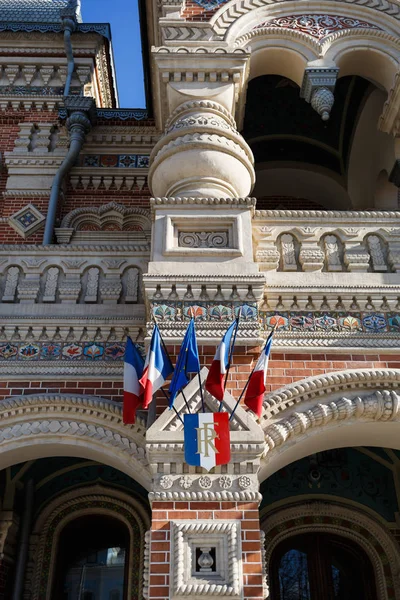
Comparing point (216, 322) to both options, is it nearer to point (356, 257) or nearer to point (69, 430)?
point (69, 430)

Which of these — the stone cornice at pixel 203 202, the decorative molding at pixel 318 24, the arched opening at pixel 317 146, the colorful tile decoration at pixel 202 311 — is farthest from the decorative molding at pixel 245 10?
the colorful tile decoration at pixel 202 311

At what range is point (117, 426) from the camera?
5.07 meters

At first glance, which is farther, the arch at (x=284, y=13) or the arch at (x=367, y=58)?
the arch at (x=367, y=58)

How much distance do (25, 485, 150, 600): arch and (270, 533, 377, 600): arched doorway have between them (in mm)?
1428

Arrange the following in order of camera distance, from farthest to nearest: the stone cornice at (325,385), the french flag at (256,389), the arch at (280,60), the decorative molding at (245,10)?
the arch at (280,60), the decorative molding at (245,10), the stone cornice at (325,385), the french flag at (256,389)

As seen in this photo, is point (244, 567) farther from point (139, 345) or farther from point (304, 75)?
point (304, 75)

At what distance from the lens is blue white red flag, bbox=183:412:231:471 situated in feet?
14.3

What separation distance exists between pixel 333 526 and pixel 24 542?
3186mm

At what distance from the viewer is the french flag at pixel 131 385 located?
4.66 metres

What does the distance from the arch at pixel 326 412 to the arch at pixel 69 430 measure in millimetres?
999

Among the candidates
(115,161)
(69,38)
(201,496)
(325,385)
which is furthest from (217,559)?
(69,38)

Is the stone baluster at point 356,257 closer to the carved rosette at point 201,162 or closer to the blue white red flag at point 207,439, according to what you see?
the carved rosette at point 201,162

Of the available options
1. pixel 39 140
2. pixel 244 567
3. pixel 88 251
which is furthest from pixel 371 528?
pixel 39 140

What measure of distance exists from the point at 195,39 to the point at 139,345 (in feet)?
12.5
